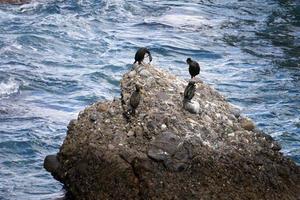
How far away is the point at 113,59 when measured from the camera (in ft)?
52.1

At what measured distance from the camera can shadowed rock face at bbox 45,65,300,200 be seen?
6.86 metres

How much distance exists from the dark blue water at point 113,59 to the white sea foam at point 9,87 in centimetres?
2

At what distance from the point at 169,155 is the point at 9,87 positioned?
22.9 ft

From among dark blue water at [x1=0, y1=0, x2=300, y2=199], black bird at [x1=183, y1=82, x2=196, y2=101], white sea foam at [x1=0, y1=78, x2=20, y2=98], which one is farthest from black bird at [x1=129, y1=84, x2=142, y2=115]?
white sea foam at [x1=0, y1=78, x2=20, y2=98]

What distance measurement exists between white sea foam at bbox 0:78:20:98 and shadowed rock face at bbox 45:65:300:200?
542cm

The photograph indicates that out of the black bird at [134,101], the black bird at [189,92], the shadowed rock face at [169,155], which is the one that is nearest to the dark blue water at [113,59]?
the shadowed rock face at [169,155]

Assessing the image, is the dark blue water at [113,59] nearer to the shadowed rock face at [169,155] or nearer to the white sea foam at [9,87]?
the white sea foam at [9,87]

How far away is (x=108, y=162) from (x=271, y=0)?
16780 millimetres

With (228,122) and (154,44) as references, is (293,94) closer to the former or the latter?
(154,44)

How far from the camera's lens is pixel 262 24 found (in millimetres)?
19734

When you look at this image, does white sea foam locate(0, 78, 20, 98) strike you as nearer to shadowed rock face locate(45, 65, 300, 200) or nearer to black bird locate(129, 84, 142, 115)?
shadowed rock face locate(45, 65, 300, 200)

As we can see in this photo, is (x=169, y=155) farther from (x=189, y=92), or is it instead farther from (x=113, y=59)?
(x=113, y=59)

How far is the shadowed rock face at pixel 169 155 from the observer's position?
686 centimetres

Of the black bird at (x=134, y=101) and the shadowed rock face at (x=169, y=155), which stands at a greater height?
the black bird at (x=134, y=101)
